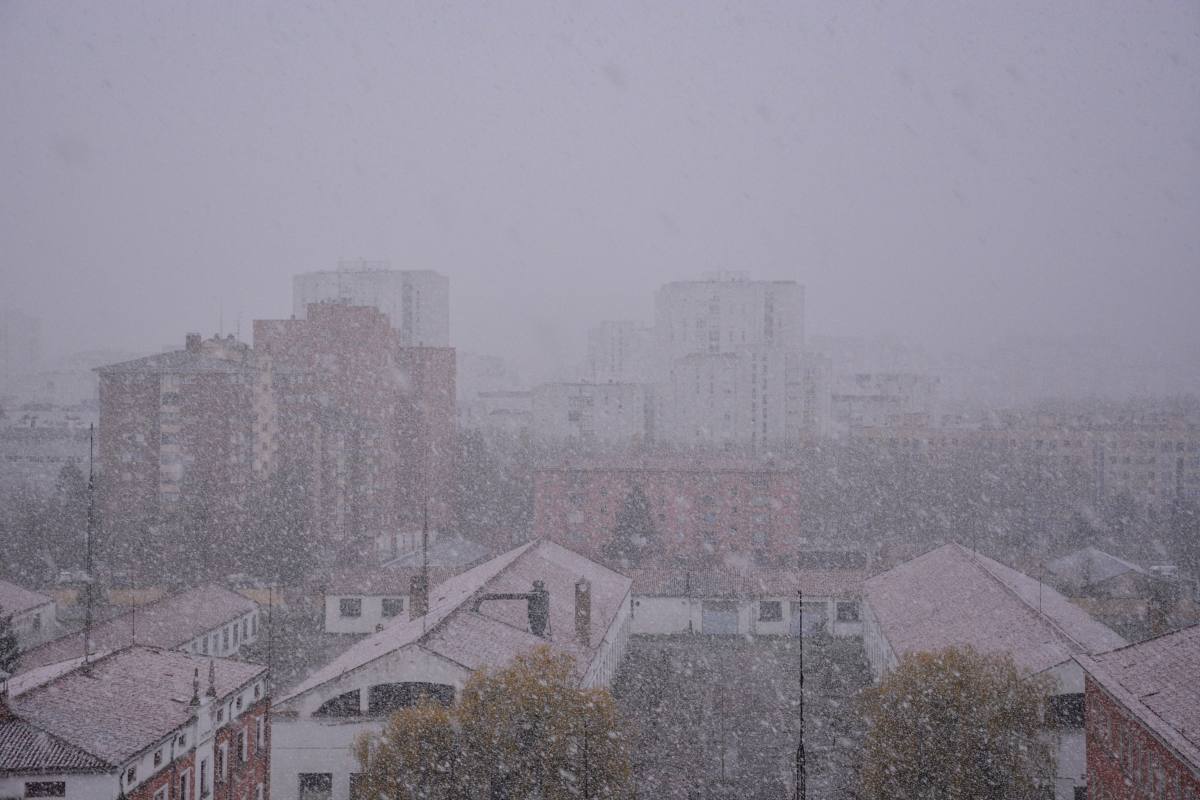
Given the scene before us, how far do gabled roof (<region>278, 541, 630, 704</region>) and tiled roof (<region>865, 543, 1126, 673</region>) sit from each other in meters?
5.06

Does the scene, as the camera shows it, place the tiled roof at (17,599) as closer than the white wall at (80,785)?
No

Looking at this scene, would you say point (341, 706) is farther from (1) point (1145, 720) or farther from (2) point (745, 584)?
(2) point (745, 584)

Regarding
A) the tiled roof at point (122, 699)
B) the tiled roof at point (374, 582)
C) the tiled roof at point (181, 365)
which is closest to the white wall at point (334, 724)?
the tiled roof at point (122, 699)

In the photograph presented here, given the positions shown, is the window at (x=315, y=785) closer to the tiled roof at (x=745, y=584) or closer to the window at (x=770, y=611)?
the tiled roof at (x=745, y=584)

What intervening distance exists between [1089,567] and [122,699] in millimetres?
22320

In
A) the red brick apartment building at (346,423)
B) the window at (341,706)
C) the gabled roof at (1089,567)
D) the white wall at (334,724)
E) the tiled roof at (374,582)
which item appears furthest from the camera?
the red brick apartment building at (346,423)

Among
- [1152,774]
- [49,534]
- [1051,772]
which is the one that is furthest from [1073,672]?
[49,534]

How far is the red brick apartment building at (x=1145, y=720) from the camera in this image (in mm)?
7449

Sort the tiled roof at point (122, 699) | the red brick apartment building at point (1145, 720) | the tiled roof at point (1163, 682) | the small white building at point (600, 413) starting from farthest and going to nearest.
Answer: the small white building at point (600, 413), the tiled roof at point (122, 699), the tiled roof at point (1163, 682), the red brick apartment building at point (1145, 720)

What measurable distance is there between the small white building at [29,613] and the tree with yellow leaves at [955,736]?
1618cm

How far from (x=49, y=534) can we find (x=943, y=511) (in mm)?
31281

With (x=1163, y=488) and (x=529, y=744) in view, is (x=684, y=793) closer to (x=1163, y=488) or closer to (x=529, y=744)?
(x=529, y=744)

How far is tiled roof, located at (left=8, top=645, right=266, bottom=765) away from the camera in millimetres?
8258

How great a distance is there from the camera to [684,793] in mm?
11852
